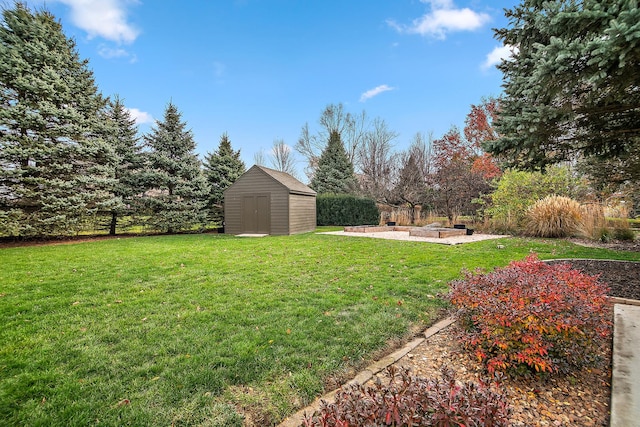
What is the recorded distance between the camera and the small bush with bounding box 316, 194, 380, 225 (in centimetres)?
1736

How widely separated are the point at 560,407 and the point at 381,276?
2.99 m

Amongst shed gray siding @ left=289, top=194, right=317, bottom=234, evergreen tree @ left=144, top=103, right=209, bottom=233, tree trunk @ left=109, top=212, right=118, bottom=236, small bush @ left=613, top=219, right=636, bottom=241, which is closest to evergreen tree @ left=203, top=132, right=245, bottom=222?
evergreen tree @ left=144, top=103, right=209, bottom=233

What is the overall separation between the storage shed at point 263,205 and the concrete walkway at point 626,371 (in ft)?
33.8

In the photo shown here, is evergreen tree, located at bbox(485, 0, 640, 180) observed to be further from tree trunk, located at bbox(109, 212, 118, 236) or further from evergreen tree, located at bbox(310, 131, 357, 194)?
evergreen tree, located at bbox(310, 131, 357, 194)

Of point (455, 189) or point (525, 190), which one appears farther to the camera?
point (455, 189)

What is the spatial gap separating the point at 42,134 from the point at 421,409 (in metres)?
13.5

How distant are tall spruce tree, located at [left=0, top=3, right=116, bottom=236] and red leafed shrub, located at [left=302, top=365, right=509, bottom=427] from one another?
1243 cm

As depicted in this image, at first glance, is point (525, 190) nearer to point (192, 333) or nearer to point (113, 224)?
point (192, 333)

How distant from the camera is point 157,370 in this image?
2080mm

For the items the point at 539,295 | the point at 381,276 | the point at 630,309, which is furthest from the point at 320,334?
the point at 630,309

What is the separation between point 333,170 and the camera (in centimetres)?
2327

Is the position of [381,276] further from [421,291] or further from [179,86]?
[179,86]

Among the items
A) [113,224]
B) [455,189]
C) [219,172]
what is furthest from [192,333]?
[455,189]

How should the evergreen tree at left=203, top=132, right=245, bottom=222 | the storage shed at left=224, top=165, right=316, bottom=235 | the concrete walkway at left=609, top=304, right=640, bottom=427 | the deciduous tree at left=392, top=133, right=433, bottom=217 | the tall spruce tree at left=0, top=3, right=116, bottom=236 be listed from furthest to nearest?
the deciduous tree at left=392, top=133, right=433, bottom=217 < the evergreen tree at left=203, top=132, right=245, bottom=222 < the storage shed at left=224, top=165, right=316, bottom=235 < the tall spruce tree at left=0, top=3, right=116, bottom=236 < the concrete walkway at left=609, top=304, right=640, bottom=427
